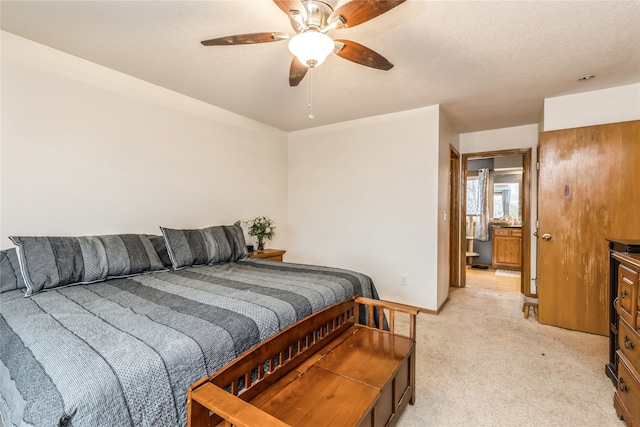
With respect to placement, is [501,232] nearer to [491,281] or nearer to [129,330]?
[491,281]

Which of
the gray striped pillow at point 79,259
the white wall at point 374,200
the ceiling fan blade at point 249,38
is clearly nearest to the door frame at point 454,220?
the white wall at point 374,200

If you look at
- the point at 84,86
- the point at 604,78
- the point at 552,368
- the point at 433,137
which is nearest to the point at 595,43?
the point at 604,78

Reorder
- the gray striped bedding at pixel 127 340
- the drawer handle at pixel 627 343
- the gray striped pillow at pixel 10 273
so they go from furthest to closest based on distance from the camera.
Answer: the gray striped pillow at pixel 10 273, the drawer handle at pixel 627 343, the gray striped bedding at pixel 127 340

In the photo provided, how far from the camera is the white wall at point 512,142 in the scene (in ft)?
13.1

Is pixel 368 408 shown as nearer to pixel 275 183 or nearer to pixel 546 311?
pixel 546 311

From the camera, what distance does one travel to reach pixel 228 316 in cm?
144

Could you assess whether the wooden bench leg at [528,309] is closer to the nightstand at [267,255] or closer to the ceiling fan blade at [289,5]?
the nightstand at [267,255]

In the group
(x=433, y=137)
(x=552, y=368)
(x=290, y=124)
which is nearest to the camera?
(x=552, y=368)

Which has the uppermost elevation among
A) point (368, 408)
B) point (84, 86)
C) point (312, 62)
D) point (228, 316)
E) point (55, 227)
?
point (84, 86)

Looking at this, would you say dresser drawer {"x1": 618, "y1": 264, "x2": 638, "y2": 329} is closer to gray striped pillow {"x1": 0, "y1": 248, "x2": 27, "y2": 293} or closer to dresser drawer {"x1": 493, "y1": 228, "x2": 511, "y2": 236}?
gray striped pillow {"x1": 0, "y1": 248, "x2": 27, "y2": 293}

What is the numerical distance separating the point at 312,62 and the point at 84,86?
2.08 metres

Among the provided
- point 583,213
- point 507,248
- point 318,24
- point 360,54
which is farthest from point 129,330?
point 507,248

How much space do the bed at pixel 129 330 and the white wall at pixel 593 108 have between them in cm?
271

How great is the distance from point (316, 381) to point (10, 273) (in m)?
1.94
